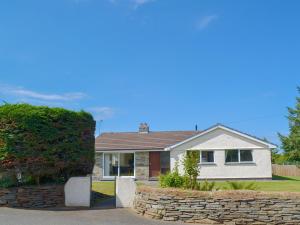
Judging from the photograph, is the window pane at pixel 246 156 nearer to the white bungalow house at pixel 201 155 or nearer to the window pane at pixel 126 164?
the white bungalow house at pixel 201 155

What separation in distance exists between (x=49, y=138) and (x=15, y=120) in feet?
5.41

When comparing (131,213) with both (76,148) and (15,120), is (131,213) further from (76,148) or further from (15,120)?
(15,120)

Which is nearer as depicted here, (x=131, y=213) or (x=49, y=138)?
(x=131, y=213)

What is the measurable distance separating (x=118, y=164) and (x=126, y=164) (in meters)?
0.78

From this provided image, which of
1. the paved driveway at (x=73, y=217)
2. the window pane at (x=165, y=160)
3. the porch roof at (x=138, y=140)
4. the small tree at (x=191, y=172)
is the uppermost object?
the porch roof at (x=138, y=140)

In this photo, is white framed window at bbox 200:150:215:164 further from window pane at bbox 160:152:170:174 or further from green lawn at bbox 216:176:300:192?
green lawn at bbox 216:176:300:192

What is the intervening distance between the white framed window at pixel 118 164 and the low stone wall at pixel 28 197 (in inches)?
692

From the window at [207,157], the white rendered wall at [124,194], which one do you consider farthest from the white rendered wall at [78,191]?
the window at [207,157]

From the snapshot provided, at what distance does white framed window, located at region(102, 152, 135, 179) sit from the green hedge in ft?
53.3

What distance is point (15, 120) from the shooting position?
16.2m

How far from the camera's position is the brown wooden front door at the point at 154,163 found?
33375mm

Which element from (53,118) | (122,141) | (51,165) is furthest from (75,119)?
(122,141)

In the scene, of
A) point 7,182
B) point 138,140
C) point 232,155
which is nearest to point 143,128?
point 138,140

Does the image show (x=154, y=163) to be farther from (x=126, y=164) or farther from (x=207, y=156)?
(x=207, y=156)
